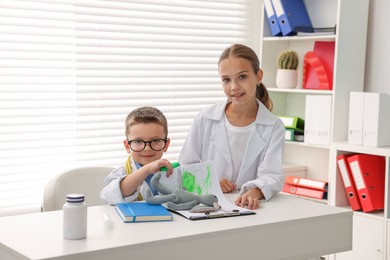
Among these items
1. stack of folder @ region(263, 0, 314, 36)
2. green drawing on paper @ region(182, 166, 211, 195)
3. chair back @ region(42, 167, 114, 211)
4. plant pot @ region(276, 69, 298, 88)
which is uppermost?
stack of folder @ region(263, 0, 314, 36)

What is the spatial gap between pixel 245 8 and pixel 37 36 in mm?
1574

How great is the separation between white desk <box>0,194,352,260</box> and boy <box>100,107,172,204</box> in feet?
0.30

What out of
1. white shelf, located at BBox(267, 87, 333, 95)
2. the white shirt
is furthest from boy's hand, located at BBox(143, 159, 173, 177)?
white shelf, located at BBox(267, 87, 333, 95)

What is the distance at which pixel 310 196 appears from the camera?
12.4 ft

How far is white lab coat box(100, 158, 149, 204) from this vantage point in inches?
80.8

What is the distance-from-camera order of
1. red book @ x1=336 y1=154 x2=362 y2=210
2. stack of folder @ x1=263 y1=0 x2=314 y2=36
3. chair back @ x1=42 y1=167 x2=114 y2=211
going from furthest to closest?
stack of folder @ x1=263 y1=0 x2=314 y2=36, red book @ x1=336 y1=154 x2=362 y2=210, chair back @ x1=42 y1=167 x2=114 y2=211

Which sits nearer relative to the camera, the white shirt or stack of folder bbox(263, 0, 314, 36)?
the white shirt

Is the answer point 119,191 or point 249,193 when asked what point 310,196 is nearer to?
point 249,193

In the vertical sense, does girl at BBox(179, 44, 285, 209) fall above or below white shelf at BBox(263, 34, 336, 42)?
below

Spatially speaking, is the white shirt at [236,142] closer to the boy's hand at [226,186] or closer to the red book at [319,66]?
the boy's hand at [226,186]

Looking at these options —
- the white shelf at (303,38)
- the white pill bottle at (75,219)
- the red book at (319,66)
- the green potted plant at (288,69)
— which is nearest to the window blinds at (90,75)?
the white shelf at (303,38)

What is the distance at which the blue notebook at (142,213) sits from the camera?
182 centimetres

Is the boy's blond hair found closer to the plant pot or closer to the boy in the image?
the boy

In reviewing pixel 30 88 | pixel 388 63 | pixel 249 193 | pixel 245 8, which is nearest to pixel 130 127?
pixel 249 193
